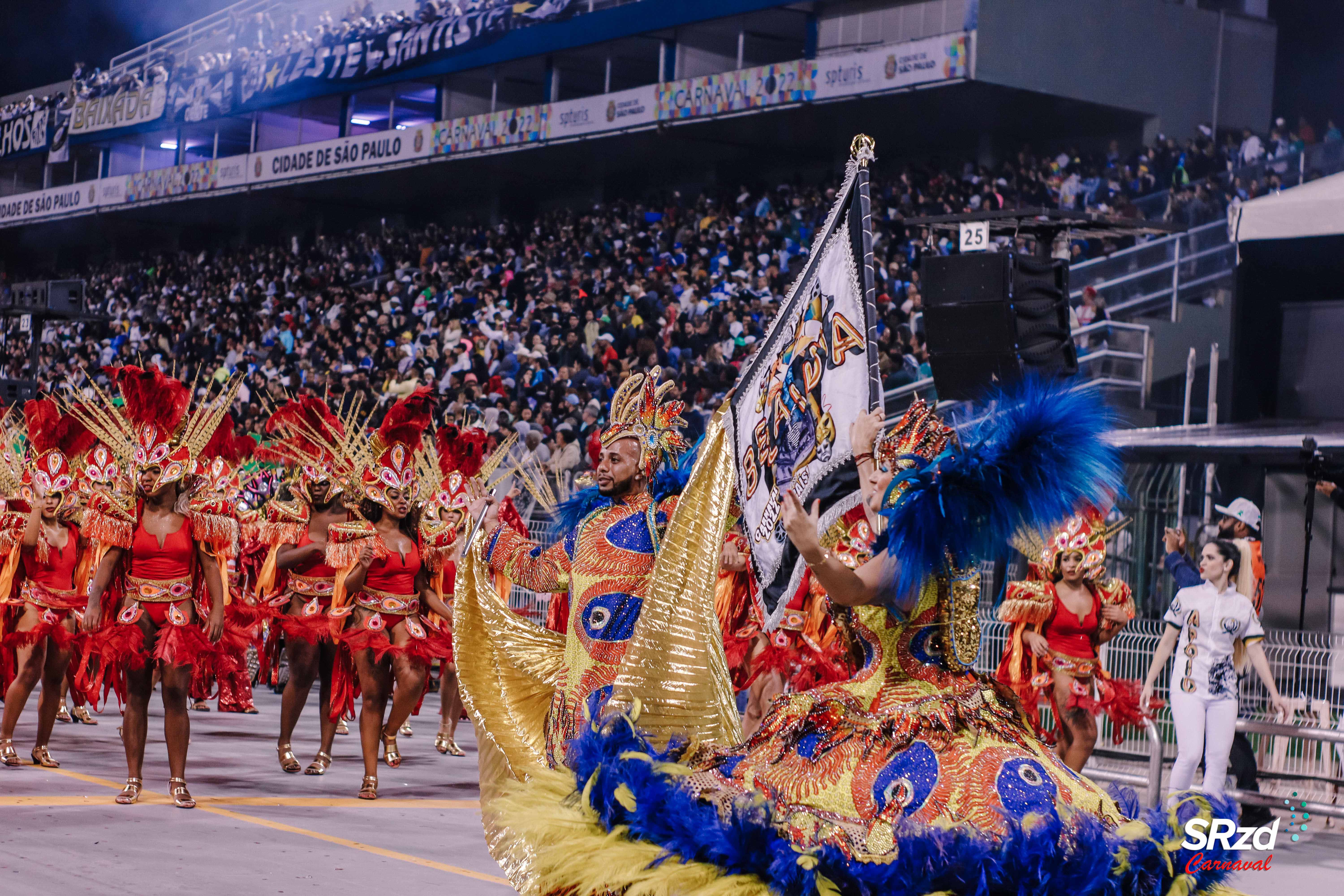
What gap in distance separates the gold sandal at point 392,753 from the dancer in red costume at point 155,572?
1941 mm

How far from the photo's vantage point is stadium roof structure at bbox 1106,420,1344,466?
438 inches

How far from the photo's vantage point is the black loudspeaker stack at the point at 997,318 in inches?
333

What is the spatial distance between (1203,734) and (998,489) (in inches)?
192

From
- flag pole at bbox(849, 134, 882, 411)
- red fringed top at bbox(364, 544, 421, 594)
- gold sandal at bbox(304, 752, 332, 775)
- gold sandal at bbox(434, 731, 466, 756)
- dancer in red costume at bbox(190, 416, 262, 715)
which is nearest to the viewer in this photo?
flag pole at bbox(849, 134, 882, 411)

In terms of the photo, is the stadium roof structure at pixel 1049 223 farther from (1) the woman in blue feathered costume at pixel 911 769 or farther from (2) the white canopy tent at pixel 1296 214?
(1) the woman in blue feathered costume at pixel 911 769

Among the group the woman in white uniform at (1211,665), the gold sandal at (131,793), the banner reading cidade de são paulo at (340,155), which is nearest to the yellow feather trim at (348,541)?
the gold sandal at (131,793)

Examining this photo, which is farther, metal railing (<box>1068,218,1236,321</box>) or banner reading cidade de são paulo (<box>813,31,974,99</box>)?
banner reading cidade de são paulo (<box>813,31,974,99</box>)

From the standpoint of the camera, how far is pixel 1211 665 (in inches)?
319

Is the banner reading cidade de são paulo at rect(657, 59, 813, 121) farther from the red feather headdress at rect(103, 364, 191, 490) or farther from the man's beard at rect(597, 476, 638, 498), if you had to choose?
the man's beard at rect(597, 476, 638, 498)

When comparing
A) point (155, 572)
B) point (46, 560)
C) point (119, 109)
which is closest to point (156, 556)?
point (155, 572)

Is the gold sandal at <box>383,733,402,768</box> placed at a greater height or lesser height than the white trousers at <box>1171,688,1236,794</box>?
lesser

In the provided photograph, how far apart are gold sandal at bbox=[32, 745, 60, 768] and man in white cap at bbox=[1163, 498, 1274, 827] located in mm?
6686

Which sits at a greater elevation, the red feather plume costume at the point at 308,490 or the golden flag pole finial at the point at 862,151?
the golden flag pole finial at the point at 862,151

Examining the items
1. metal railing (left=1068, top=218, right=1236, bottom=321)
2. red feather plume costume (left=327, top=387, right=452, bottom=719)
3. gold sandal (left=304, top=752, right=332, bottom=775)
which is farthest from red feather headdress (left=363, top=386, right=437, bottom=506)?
metal railing (left=1068, top=218, right=1236, bottom=321)
